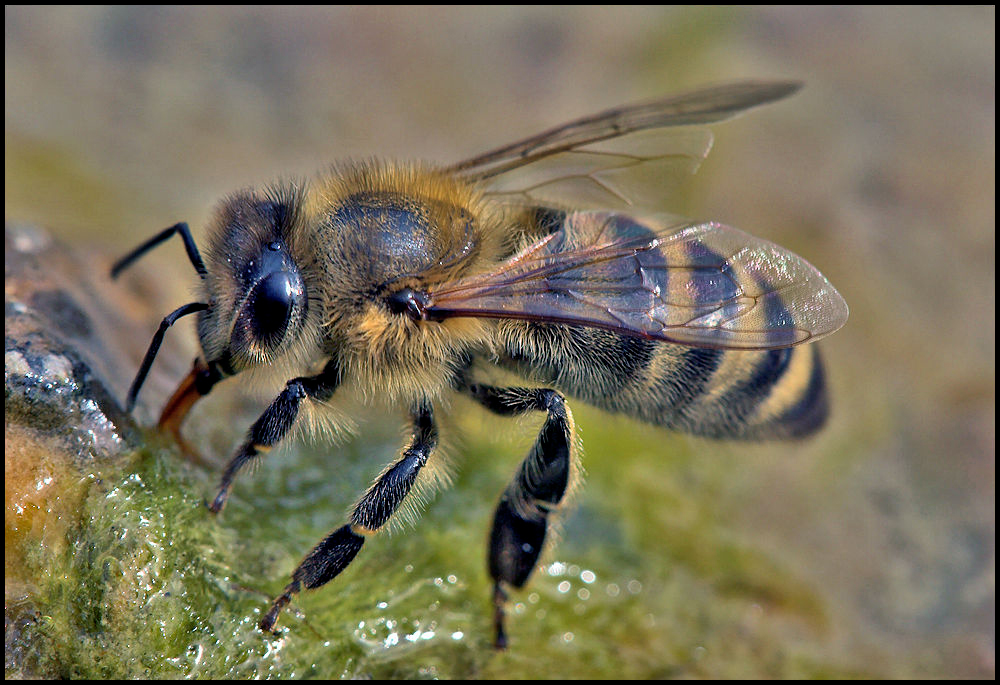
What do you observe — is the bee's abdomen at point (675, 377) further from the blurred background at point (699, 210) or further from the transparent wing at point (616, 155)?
the transparent wing at point (616, 155)

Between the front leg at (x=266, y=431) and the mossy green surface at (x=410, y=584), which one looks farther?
the front leg at (x=266, y=431)

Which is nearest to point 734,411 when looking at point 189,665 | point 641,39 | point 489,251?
point 489,251

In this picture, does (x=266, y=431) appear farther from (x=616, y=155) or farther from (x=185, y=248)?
(x=616, y=155)

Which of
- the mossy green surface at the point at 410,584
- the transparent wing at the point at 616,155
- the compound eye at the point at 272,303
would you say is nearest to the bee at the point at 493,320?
the compound eye at the point at 272,303

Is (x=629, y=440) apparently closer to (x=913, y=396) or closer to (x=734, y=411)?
(x=734, y=411)

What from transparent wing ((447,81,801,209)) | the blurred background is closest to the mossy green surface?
the blurred background

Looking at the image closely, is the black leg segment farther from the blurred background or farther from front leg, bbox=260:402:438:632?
front leg, bbox=260:402:438:632
